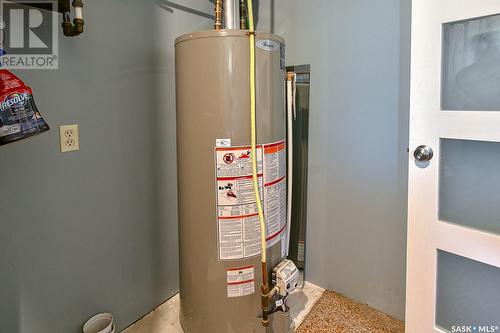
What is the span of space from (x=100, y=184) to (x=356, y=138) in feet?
4.17

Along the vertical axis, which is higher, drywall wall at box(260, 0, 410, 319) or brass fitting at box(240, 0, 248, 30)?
brass fitting at box(240, 0, 248, 30)

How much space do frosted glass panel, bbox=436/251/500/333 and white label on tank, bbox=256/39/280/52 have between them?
1.06 metres

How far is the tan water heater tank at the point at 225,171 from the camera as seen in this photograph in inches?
45.4

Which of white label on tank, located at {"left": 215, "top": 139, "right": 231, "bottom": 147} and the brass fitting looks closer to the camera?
white label on tank, located at {"left": 215, "top": 139, "right": 231, "bottom": 147}

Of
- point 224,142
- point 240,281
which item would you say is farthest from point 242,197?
point 240,281

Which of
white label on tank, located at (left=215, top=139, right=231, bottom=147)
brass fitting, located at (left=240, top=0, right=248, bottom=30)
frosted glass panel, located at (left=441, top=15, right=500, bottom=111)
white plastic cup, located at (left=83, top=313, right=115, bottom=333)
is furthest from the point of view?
brass fitting, located at (left=240, top=0, right=248, bottom=30)

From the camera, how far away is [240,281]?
124cm

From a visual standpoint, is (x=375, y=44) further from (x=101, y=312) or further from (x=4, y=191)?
(x=101, y=312)

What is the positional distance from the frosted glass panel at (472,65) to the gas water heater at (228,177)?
634 mm

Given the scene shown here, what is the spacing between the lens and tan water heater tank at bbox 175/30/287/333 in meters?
1.15

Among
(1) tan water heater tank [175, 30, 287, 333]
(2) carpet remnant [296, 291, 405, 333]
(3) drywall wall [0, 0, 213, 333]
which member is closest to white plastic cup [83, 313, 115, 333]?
(3) drywall wall [0, 0, 213, 333]

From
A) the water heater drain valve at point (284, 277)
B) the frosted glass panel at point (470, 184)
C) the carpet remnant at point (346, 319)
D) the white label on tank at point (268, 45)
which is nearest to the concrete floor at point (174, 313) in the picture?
the carpet remnant at point (346, 319)

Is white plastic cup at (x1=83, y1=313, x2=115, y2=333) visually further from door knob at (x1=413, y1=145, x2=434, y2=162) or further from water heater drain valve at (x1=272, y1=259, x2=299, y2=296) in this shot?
door knob at (x1=413, y1=145, x2=434, y2=162)

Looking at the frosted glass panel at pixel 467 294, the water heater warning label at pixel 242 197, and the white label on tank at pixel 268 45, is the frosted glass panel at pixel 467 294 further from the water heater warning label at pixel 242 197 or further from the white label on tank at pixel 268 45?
the white label on tank at pixel 268 45
